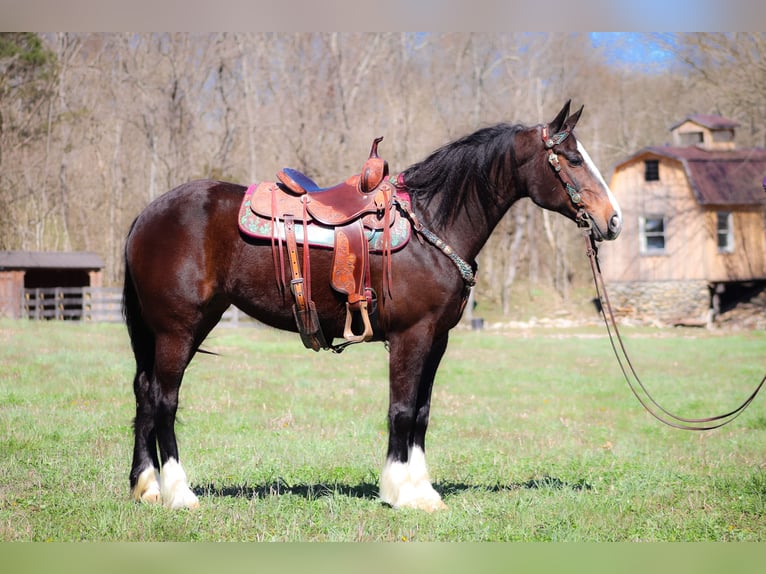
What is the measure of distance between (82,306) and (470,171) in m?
20.3

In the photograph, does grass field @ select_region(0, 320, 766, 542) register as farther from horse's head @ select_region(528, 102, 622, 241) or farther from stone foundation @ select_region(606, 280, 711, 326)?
stone foundation @ select_region(606, 280, 711, 326)

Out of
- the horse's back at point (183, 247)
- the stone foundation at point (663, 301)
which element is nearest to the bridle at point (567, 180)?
the horse's back at point (183, 247)

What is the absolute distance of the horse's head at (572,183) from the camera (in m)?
4.47

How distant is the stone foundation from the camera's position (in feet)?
85.5

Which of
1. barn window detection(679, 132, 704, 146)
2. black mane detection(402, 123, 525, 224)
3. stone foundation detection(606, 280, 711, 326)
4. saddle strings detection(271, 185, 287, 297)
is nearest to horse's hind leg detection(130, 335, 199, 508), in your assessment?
saddle strings detection(271, 185, 287, 297)

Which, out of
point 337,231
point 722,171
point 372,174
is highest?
point 722,171

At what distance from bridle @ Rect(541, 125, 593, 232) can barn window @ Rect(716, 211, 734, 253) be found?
78.4 ft

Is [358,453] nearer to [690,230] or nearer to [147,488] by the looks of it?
[147,488]

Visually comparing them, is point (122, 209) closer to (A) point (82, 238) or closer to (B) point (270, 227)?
(A) point (82, 238)

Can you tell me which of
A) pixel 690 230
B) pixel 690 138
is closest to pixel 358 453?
pixel 690 230

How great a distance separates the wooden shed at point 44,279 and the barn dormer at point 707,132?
20.7m

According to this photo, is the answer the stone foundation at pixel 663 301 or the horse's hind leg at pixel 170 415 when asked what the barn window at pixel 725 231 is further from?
the horse's hind leg at pixel 170 415

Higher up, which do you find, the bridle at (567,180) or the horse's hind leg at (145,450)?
the bridle at (567,180)

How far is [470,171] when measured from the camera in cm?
468
